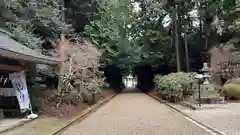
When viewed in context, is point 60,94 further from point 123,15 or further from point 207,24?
point 123,15

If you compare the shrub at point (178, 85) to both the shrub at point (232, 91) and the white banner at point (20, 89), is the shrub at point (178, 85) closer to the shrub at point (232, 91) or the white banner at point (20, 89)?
the shrub at point (232, 91)

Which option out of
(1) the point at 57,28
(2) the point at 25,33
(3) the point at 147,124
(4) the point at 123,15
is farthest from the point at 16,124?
(4) the point at 123,15

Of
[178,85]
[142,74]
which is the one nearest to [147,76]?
[142,74]

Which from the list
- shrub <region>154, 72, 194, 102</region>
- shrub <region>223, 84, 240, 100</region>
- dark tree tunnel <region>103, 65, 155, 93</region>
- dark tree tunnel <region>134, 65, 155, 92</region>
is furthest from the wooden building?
dark tree tunnel <region>134, 65, 155, 92</region>

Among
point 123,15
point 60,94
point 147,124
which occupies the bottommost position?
point 147,124

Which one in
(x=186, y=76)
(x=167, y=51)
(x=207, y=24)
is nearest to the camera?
(x=186, y=76)

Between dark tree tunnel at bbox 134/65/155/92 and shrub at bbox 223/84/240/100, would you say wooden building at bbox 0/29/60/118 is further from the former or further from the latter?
dark tree tunnel at bbox 134/65/155/92

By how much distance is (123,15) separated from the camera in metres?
42.8

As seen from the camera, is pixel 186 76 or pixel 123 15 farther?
pixel 123 15

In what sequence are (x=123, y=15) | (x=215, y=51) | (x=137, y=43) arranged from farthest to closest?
(x=137, y=43), (x=123, y=15), (x=215, y=51)

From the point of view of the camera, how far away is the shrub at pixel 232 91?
2408 centimetres

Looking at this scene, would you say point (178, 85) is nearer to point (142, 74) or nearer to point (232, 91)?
point (232, 91)

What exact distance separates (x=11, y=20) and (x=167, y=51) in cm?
2280

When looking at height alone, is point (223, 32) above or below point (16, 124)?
above
